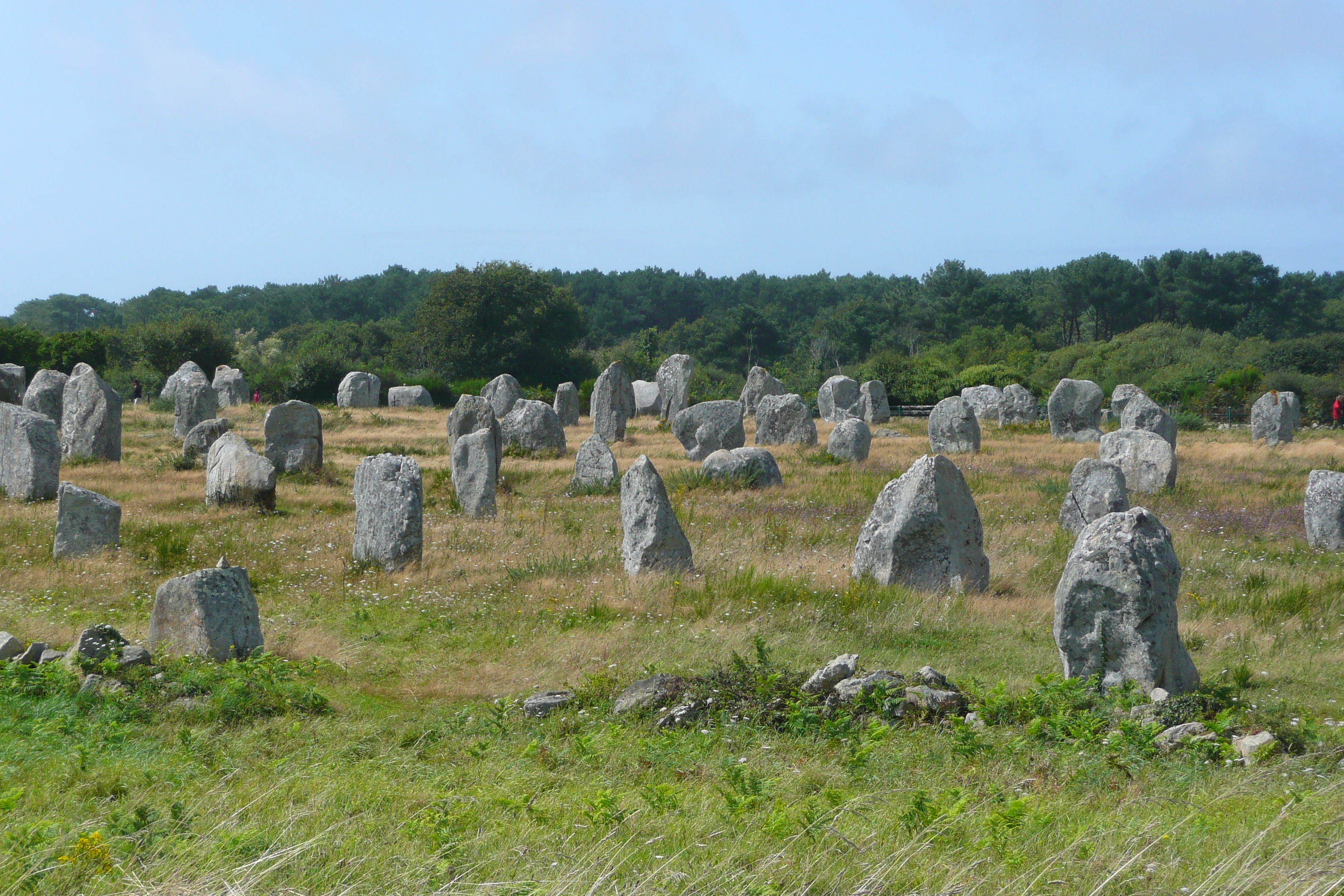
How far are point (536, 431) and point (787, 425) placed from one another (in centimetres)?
727

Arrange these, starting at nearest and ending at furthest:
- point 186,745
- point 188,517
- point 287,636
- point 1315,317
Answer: point 186,745
point 287,636
point 188,517
point 1315,317

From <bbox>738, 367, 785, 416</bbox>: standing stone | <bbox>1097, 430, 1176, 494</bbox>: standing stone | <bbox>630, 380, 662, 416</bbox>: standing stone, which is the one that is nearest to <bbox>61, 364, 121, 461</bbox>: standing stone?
<bbox>1097, 430, 1176, 494</bbox>: standing stone

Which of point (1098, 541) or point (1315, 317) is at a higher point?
point (1315, 317)

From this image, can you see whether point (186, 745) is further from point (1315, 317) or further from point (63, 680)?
point (1315, 317)

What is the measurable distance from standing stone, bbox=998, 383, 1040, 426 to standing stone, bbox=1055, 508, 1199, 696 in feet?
106

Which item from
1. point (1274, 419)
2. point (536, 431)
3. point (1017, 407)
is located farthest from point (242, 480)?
point (1017, 407)

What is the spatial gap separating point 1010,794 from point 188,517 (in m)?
14.4

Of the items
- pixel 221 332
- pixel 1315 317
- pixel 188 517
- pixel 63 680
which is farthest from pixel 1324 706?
pixel 1315 317

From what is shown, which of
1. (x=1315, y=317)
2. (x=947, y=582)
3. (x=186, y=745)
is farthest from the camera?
(x=1315, y=317)

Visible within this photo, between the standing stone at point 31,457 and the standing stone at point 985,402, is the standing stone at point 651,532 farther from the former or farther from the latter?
the standing stone at point 985,402

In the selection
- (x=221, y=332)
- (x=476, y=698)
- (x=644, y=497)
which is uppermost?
(x=221, y=332)

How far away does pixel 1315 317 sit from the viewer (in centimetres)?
7306

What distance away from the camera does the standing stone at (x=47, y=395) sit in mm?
29688

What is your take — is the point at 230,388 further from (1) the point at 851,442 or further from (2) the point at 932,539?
(2) the point at 932,539
